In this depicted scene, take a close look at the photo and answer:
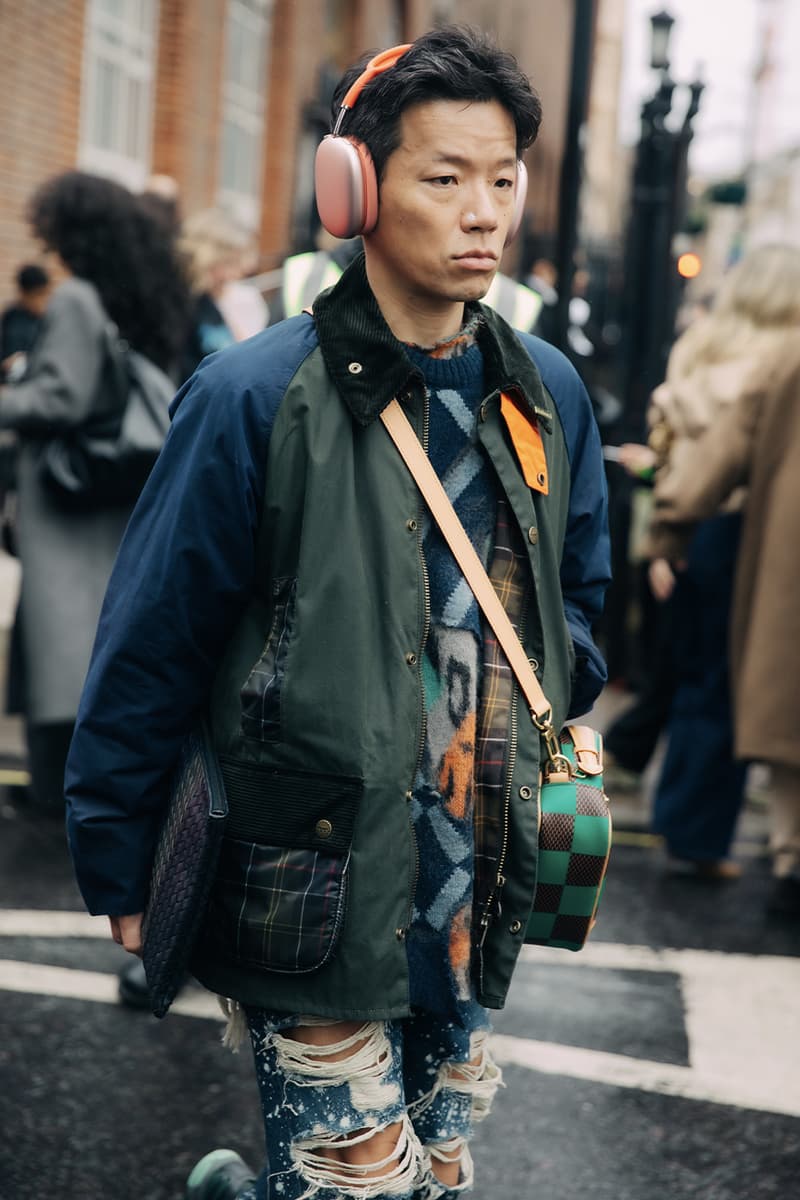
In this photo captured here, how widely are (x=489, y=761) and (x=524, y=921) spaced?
0.24 metres

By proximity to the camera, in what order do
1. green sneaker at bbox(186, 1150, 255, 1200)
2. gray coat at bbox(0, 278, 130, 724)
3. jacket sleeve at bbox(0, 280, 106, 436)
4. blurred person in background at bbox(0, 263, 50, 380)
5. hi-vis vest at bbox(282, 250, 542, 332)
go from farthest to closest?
1. blurred person in background at bbox(0, 263, 50, 380)
2. gray coat at bbox(0, 278, 130, 724)
3. jacket sleeve at bbox(0, 280, 106, 436)
4. hi-vis vest at bbox(282, 250, 542, 332)
5. green sneaker at bbox(186, 1150, 255, 1200)

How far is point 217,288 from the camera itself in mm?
7418

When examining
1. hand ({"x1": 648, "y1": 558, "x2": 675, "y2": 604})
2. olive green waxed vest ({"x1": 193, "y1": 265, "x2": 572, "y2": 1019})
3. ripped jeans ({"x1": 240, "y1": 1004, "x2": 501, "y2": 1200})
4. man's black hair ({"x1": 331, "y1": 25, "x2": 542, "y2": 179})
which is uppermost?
man's black hair ({"x1": 331, "y1": 25, "x2": 542, "y2": 179})

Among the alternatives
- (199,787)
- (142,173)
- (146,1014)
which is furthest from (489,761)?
(142,173)

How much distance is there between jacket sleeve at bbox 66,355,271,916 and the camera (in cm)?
231

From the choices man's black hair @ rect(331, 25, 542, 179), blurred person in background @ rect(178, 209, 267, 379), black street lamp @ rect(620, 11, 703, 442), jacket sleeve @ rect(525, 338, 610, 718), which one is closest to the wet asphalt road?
jacket sleeve @ rect(525, 338, 610, 718)

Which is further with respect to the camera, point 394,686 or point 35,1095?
point 35,1095

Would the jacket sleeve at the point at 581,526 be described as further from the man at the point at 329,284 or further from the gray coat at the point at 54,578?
the gray coat at the point at 54,578

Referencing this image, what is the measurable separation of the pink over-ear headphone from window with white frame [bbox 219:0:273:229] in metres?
13.3

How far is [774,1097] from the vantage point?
163 inches

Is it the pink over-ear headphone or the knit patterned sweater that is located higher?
the pink over-ear headphone

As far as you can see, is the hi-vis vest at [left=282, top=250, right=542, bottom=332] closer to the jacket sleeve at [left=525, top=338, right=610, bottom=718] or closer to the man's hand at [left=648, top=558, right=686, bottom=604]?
the jacket sleeve at [left=525, top=338, right=610, bottom=718]

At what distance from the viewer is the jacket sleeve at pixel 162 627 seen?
2312 mm

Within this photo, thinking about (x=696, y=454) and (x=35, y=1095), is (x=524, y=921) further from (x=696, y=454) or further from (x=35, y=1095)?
(x=696, y=454)
